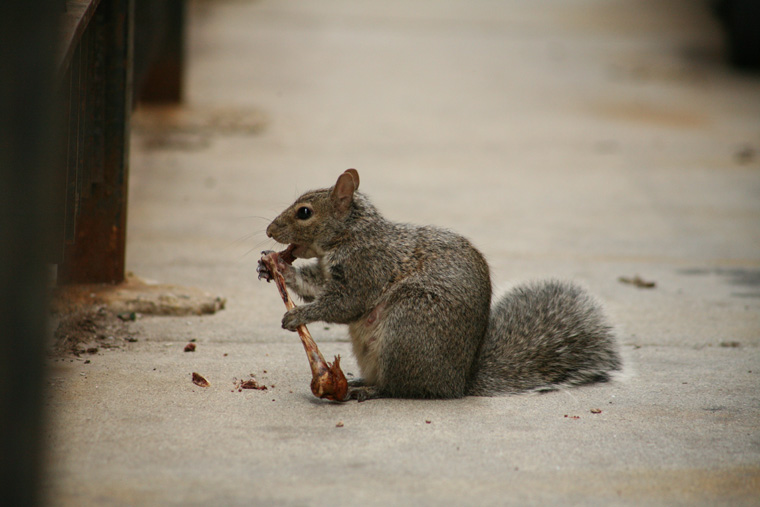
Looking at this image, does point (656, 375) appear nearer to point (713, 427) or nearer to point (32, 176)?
point (713, 427)

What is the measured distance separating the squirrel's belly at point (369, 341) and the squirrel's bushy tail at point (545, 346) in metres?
0.40

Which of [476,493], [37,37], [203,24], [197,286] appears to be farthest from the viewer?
[203,24]

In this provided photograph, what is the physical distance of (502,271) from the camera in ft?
18.9

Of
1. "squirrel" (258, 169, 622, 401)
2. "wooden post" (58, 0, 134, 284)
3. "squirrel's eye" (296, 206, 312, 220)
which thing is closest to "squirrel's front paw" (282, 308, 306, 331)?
"squirrel" (258, 169, 622, 401)

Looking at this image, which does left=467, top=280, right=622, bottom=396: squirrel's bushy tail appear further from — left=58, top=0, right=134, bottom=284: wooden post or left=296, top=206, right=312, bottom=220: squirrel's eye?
left=58, top=0, right=134, bottom=284: wooden post

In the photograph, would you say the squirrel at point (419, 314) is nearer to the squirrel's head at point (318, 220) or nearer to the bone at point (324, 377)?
the squirrel's head at point (318, 220)

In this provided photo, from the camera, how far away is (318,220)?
376 cm

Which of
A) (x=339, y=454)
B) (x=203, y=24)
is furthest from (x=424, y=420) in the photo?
(x=203, y=24)

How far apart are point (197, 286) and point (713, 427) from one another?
297 cm

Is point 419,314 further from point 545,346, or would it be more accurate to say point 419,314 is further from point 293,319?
point 545,346

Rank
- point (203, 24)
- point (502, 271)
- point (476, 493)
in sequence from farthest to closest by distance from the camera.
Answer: point (203, 24), point (502, 271), point (476, 493)

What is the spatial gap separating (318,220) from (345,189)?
17 centimetres

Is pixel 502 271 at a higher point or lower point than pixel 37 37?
lower

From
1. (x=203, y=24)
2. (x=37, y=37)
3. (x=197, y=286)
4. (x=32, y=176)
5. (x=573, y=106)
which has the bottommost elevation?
(x=197, y=286)
